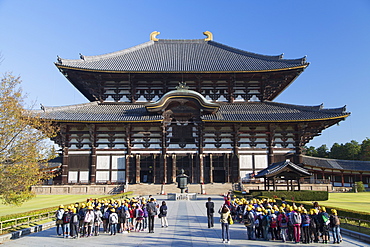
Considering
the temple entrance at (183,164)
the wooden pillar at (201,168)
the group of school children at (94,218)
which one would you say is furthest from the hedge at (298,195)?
the temple entrance at (183,164)

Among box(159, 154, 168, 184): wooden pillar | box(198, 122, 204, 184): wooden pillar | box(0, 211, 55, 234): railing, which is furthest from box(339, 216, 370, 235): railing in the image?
box(159, 154, 168, 184): wooden pillar

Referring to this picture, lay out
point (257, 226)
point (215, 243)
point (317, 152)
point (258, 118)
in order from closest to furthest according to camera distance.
A: point (215, 243), point (257, 226), point (258, 118), point (317, 152)

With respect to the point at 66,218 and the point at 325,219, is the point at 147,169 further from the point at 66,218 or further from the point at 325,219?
the point at 325,219

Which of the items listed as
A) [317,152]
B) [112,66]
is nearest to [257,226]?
[112,66]

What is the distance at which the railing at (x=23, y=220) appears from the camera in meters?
14.9

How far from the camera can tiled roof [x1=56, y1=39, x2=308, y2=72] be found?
144 ft

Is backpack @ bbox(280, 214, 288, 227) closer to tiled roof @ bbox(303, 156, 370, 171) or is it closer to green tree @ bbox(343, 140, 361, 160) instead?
tiled roof @ bbox(303, 156, 370, 171)

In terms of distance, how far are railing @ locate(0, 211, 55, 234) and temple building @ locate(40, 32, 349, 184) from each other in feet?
66.3

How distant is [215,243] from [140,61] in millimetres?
38757

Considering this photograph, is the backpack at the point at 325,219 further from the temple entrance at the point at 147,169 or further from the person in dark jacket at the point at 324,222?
the temple entrance at the point at 147,169

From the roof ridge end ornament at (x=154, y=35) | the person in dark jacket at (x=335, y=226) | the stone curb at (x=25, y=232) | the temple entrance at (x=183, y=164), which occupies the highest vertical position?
the roof ridge end ornament at (x=154, y=35)

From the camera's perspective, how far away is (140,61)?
4784 centimetres

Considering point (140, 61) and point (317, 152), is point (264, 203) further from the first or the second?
point (317, 152)

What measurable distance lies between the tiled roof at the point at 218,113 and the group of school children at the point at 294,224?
85.3ft
